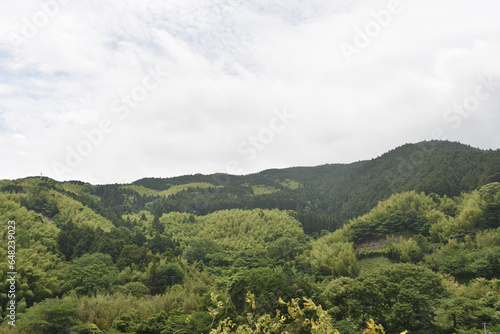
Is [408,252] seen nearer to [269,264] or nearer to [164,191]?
[269,264]

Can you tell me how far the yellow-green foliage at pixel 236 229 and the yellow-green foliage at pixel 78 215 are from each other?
35.2 feet

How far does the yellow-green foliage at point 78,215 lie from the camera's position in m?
44.1

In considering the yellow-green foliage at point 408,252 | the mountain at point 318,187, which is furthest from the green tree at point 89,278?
the mountain at point 318,187

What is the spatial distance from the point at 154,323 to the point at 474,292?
1801cm

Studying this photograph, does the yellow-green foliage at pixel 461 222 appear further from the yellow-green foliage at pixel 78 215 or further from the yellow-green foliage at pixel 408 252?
the yellow-green foliage at pixel 78 215

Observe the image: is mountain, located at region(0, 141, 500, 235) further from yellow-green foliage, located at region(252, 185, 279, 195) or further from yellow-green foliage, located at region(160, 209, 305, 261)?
yellow-green foliage, located at region(160, 209, 305, 261)

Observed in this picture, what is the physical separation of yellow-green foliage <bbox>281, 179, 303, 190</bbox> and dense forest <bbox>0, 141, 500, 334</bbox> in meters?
45.8

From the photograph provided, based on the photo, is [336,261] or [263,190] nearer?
[336,261]

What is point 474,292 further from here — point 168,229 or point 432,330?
point 168,229

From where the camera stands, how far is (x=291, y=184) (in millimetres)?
120688

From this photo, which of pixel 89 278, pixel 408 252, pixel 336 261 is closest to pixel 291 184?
pixel 408 252

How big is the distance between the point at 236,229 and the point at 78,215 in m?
22.9

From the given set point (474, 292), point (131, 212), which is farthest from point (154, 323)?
point (131, 212)

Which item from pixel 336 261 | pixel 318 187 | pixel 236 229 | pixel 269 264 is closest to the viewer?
pixel 336 261
